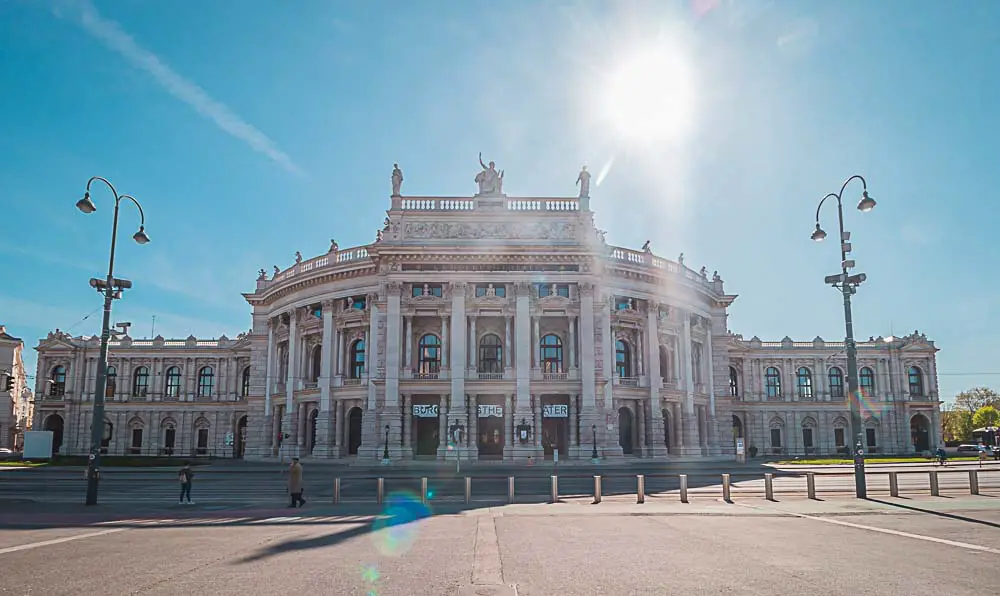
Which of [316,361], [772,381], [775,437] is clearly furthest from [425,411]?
[772,381]

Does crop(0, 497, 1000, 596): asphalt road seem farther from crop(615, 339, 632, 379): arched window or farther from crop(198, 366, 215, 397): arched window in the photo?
crop(198, 366, 215, 397): arched window

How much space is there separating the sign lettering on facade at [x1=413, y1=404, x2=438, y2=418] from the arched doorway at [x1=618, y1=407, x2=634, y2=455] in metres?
14.8

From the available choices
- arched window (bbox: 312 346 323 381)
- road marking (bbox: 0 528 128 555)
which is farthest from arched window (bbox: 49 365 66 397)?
road marking (bbox: 0 528 128 555)

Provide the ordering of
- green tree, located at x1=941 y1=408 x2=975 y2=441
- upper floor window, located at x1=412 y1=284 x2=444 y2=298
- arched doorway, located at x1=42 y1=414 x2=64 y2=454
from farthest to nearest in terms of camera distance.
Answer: green tree, located at x1=941 y1=408 x2=975 y2=441, arched doorway, located at x1=42 y1=414 x2=64 y2=454, upper floor window, located at x1=412 y1=284 x2=444 y2=298

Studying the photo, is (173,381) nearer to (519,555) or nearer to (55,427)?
(55,427)

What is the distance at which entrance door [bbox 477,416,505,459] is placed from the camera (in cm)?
5203

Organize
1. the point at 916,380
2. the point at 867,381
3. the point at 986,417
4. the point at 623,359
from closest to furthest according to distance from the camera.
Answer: the point at 623,359 < the point at 867,381 < the point at 916,380 < the point at 986,417

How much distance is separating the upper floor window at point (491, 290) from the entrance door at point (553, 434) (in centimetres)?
982

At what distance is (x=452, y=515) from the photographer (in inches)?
744

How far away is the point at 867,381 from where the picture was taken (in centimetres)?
8025

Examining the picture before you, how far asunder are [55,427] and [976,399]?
154226 mm

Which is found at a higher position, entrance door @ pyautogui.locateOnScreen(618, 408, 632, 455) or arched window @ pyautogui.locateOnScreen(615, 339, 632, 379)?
arched window @ pyautogui.locateOnScreen(615, 339, 632, 379)

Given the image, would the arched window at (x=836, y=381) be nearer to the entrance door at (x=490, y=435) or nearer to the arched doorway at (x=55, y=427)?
the entrance door at (x=490, y=435)

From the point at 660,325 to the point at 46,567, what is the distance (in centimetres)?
5099
